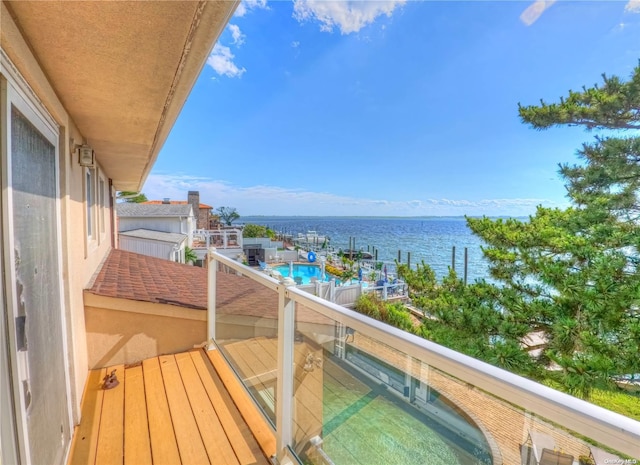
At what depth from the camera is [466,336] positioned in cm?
652

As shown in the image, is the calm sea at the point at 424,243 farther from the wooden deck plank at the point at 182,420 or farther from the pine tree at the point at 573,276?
the wooden deck plank at the point at 182,420

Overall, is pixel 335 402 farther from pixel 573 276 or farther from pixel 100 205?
pixel 573 276

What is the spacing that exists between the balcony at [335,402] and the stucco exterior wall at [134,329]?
7.1 inches

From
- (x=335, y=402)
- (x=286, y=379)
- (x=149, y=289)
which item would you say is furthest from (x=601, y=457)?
(x=149, y=289)

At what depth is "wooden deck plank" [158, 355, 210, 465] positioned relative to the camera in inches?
78.8

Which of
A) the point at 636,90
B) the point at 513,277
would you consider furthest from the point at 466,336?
the point at 636,90

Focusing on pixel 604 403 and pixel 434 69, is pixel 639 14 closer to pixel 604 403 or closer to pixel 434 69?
pixel 604 403

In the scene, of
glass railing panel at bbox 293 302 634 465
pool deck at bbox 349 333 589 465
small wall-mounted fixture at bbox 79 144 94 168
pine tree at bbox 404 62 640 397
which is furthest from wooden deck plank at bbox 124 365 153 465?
pine tree at bbox 404 62 640 397

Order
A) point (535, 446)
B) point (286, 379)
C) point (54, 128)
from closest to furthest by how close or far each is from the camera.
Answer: point (535, 446) < point (286, 379) < point (54, 128)

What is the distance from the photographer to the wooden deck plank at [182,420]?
2.00 meters

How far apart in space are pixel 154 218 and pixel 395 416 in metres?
18.0

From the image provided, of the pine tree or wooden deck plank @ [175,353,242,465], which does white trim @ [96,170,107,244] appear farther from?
the pine tree

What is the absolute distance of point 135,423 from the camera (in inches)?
91.4

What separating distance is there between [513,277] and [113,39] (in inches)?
308
